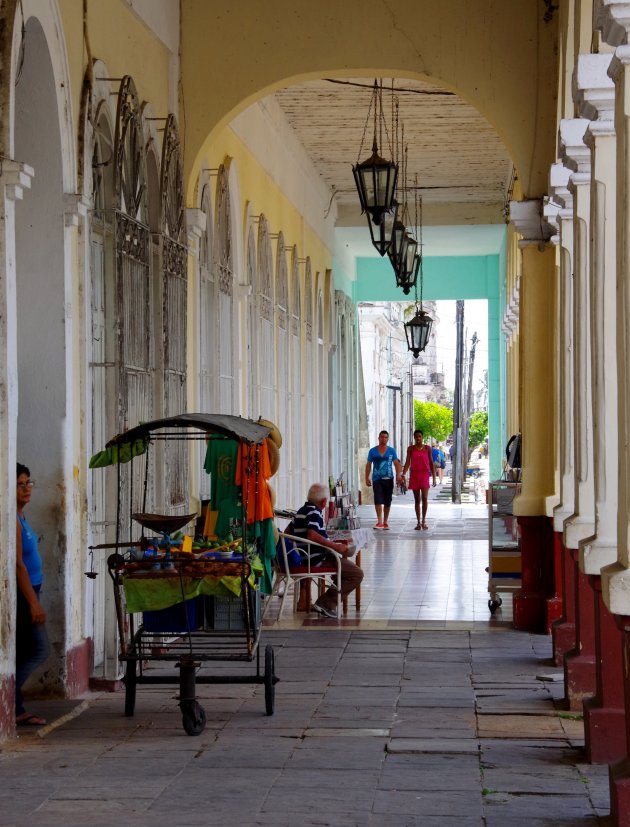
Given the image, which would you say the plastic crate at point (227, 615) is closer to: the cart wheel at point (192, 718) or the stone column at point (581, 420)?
the cart wheel at point (192, 718)

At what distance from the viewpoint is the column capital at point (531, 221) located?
11445 millimetres

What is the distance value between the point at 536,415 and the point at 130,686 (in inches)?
189

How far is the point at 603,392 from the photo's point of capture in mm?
6574

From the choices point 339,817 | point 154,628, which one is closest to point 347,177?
point 154,628

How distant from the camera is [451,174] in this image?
22.7 metres

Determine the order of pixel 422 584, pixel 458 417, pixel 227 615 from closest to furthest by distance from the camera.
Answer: pixel 227 615, pixel 422 584, pixel 458 417

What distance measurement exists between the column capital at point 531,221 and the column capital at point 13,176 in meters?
5.08

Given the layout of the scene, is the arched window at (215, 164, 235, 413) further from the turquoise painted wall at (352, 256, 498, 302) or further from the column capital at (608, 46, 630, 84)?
the turquoise painted wall at (352, 256, 498, 302)

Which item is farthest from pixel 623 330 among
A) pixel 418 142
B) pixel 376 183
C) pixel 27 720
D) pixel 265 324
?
pixel 418 142

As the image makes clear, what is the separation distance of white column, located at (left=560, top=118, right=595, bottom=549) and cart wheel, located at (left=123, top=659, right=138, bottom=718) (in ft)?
8.26

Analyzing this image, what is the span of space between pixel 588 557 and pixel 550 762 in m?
1.05

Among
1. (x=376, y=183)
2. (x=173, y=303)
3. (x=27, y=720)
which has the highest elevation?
(x=376, y=183)

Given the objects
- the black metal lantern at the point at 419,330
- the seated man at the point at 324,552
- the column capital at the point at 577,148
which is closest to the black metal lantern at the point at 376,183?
the seated man at the point at 324,552

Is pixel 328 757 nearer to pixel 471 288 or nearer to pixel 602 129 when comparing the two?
pixel 602 129
